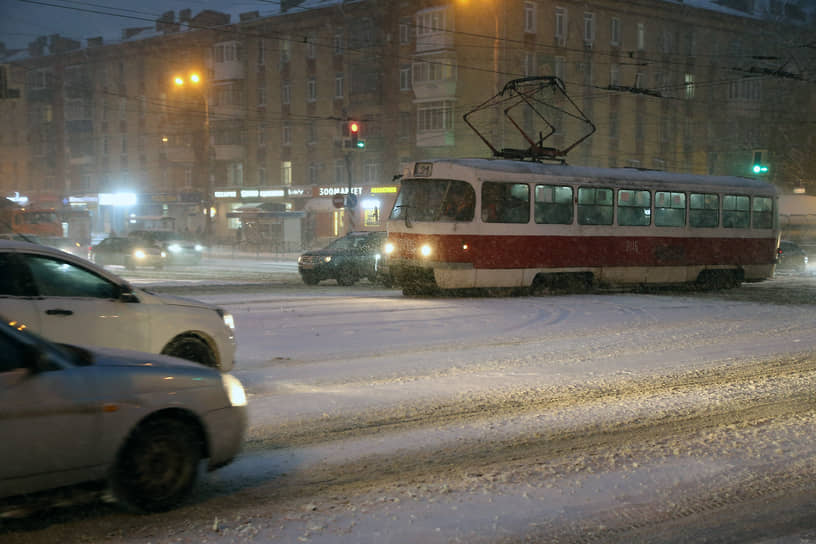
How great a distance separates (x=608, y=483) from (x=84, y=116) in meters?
74.5

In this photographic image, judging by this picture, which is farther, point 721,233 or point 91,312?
point 721,233

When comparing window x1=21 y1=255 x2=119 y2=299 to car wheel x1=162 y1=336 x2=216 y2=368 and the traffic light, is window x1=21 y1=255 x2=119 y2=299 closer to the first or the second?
car wheel x1=162 y1=336 x2=216 y2=368

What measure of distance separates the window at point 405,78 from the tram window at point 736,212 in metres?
30.3

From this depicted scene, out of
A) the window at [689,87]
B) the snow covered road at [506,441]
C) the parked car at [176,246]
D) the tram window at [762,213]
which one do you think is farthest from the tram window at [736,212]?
the window at [689,87]

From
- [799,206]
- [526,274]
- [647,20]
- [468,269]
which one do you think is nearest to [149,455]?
[468,269]

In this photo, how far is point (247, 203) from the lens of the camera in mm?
62250

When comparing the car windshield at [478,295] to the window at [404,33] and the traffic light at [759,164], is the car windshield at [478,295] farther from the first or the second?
the traffic light at [759,164]

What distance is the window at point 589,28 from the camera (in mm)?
50812

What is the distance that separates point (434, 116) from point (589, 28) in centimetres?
1110

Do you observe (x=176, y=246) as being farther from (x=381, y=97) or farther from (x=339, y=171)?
(x=339, y=171)

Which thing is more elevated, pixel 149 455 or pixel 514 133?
pixel 514 133

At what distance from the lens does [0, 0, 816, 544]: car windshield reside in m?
5.08

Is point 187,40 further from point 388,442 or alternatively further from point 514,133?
point 388,442

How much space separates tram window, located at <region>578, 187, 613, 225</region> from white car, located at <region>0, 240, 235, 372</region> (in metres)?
14.1
